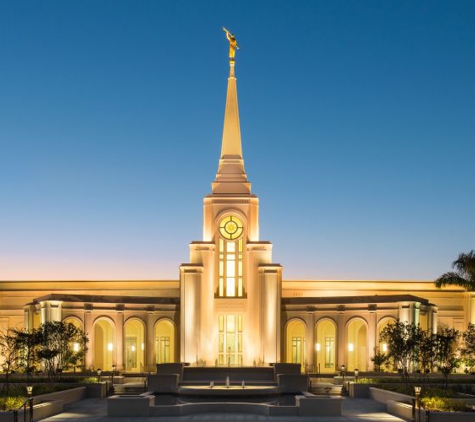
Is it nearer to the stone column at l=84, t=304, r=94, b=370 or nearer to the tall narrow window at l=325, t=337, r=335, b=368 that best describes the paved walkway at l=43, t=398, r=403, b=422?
the stone column at l=84, t=304, r=94, b=370

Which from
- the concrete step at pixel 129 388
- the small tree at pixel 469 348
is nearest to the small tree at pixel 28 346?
the concrete step at pixel 129 388

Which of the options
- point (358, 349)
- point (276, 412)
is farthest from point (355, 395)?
point (358, 349)

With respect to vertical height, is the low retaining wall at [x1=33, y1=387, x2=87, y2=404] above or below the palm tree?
below

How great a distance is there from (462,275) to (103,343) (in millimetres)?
27227

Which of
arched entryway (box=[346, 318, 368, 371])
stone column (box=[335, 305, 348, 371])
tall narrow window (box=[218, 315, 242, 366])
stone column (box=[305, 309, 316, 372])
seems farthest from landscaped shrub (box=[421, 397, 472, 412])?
tall narrow window (box=[218, 315, 242, 366])

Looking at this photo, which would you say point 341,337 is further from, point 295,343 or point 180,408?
point 180,408

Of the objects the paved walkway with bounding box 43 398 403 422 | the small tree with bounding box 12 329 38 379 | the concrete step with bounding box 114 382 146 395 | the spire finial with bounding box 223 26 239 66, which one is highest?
the spire finial with bounding box 223 26 239 66

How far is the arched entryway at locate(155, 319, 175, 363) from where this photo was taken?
6009 centimetres

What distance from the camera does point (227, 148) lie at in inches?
2411

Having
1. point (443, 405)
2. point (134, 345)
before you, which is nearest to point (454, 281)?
point (134, 345)

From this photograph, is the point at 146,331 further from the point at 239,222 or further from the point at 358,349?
the point at 358,349

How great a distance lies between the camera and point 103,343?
64.4 meters

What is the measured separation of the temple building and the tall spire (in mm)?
72

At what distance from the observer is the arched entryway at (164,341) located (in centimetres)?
6009
